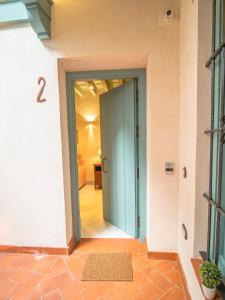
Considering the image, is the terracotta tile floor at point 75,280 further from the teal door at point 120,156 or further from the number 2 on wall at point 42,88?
the number 2 on wall at point 42,88

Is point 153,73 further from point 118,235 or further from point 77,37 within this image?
point 118,235

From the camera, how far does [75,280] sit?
1647 mm

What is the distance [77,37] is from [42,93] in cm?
68

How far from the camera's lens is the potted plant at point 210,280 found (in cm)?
92

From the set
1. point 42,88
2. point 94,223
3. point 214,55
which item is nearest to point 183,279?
point 94,223

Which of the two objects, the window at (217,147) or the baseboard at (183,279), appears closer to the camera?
the window at (217,147)

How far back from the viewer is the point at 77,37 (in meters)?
1.75

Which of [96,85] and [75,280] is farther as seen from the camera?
[96,85]

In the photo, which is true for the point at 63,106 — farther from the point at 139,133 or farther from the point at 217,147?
the point at 217,147

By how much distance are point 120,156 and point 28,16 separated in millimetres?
1821

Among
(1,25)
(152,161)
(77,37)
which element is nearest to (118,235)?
(152,161)

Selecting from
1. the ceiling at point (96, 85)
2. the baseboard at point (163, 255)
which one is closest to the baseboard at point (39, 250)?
the baseboard at point (163, 255)

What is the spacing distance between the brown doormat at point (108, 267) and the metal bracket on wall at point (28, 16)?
2418 millimetres

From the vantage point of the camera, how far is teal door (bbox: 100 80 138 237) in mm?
2211
